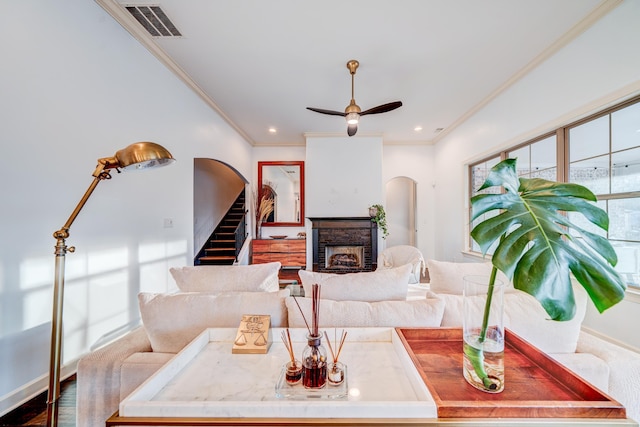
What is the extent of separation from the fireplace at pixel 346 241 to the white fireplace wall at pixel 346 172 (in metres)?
0.23

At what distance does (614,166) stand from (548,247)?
270 centimetres

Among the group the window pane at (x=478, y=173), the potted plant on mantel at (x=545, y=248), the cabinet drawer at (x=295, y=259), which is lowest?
the cabinet drawer at (x=295, y=259)

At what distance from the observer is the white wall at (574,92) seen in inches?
83.4

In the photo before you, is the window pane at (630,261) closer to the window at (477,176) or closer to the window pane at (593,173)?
the window pane at (593,173)

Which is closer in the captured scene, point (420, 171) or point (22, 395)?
point (22, 395)

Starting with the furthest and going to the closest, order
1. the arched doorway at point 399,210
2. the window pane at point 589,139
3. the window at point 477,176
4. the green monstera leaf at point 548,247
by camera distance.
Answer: the arched doorway at point 399,210
the window at point 477,176
the window pane at point 589,139
the green monstera leaf at point 548,247

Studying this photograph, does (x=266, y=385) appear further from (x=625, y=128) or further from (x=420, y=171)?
(x=420, y=171)

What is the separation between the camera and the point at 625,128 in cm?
228

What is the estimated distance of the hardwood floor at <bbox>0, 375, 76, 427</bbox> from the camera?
5.12 ft

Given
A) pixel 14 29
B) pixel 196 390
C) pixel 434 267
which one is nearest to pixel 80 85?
pixel 14 29

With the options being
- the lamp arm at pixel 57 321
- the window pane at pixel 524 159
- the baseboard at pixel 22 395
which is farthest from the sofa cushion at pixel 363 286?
the window pane at pixel 524 159

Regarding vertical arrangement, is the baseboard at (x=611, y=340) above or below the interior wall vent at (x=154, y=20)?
below

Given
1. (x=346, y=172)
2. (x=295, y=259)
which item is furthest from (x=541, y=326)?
(x=295, y=259)

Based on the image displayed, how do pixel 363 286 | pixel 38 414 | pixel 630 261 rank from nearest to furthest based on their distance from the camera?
pixel 363 286, pixel 38 414, pixel 630 261
